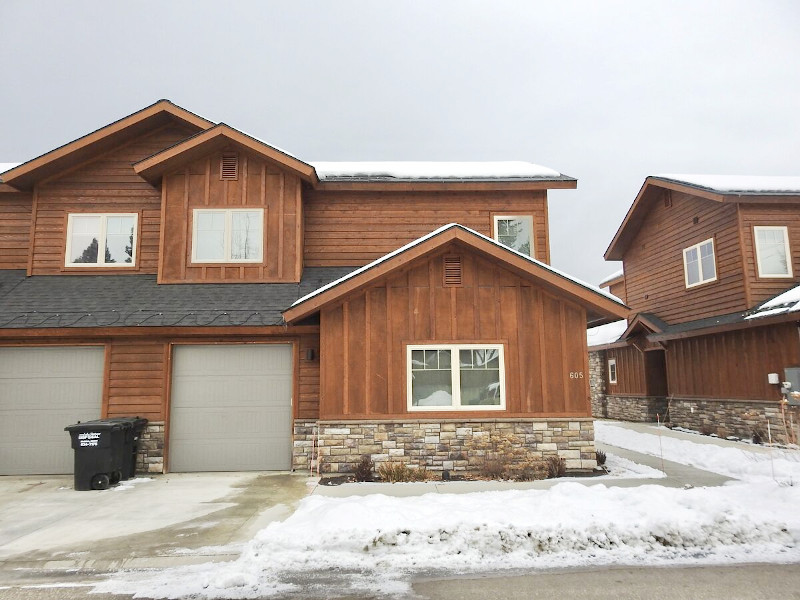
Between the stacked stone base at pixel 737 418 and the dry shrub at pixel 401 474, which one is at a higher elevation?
the stacked stone base at pixel 737 418

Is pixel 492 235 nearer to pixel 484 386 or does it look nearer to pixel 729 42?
pixel 484 386

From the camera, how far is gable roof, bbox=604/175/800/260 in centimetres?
1351

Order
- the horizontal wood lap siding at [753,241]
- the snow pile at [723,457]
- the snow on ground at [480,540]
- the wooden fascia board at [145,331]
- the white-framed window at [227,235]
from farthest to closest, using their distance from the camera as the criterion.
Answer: the horizontal wood lap siding at [753,241] < the white-framed window at [227,235] < the wooden fascia board at [145,331] < the snow pile at [723,457] < the snow on ground at [480,540]

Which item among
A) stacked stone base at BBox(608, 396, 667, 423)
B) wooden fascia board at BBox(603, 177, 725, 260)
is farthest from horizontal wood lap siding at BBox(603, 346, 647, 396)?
wooden fascia board at BBox(603, 177, 725, 260)

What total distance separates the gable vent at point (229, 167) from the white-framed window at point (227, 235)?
0.78 meters

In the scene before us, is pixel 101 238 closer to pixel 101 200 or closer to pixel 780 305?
pixel 101 200

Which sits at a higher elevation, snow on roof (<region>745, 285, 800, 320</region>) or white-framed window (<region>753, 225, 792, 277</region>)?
white-framed window (<region>753, 225, 792, 277</region>)

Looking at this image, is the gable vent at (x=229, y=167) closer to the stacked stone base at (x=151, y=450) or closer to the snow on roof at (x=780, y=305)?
the stacked stone base at (x=151, y=450)

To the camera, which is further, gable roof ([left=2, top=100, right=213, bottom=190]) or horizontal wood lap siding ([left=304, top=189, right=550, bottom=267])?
horizontal wood lap siding ([left=304, top=189, right=550, bottom=267])

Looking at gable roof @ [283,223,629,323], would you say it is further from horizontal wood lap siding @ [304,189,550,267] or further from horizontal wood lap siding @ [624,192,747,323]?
horizontal wood lap siding @ [624,192,747,323]

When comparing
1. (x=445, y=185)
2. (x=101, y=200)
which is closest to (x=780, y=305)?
(x=445, y=185)

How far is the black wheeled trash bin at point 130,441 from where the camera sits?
9.18 meters

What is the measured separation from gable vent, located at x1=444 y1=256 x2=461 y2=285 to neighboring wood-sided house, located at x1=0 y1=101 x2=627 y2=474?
0.03m

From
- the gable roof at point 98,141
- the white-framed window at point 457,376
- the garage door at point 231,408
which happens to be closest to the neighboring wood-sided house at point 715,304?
the white-framed window at point 457,376
